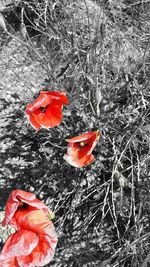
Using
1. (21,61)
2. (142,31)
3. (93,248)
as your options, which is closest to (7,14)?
(21,61)

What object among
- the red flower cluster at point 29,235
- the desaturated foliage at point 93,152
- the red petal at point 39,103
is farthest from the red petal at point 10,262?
the red petal at point 39,103

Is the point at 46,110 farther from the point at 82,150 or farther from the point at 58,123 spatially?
the point at 82,150

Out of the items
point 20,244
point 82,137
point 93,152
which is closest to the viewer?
point 20,244

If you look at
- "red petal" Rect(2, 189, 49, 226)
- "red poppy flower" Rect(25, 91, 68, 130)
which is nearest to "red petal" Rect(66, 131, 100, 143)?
"red poppy flower" Rect(25, 91, 68, 130)

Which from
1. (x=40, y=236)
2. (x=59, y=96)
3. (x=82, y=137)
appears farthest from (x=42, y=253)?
(x=59, y=96)

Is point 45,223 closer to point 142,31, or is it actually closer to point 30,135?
point 30,135

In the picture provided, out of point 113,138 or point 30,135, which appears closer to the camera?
point 113,138

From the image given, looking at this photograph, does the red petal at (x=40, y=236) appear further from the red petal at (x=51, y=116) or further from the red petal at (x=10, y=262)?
the red petal at (x=51, y=116)
